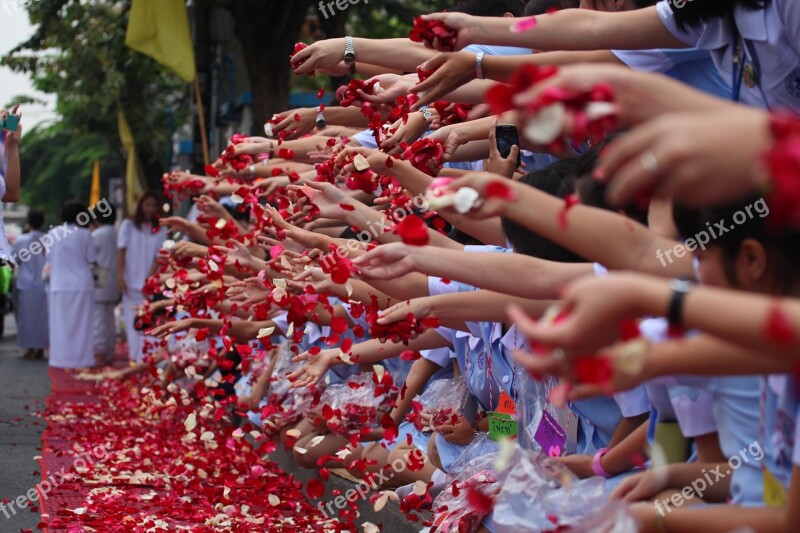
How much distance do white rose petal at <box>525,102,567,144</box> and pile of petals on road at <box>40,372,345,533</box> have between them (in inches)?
148

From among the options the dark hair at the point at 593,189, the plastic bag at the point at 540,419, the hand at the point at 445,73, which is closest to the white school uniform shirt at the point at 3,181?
the plastic bag at the point at 540,419

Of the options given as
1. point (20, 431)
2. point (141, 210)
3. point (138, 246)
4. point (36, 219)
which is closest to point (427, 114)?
point (20, 431)

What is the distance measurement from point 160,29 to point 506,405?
28.5ft

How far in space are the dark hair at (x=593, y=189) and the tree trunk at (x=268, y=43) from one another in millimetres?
8800

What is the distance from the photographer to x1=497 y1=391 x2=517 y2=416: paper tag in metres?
4.57

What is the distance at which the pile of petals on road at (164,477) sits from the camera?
18.4 feet

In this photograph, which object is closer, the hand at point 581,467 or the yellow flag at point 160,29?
the hand at point 581,467

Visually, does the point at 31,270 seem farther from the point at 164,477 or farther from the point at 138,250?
the point at 164,477

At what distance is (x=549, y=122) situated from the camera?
1.94 metres

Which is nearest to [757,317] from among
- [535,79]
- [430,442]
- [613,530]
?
[535,79]

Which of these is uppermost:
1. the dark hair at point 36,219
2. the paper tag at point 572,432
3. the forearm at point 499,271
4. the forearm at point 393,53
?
the forearm at point 393,53

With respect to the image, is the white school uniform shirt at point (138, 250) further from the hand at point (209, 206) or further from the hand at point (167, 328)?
the hand at point (167, 328)

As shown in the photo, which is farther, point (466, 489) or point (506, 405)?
point (506, 405)

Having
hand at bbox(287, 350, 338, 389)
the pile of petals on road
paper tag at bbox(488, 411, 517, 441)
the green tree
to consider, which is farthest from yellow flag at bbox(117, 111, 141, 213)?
paper tag at bbox(488, 411, 517, 441)
